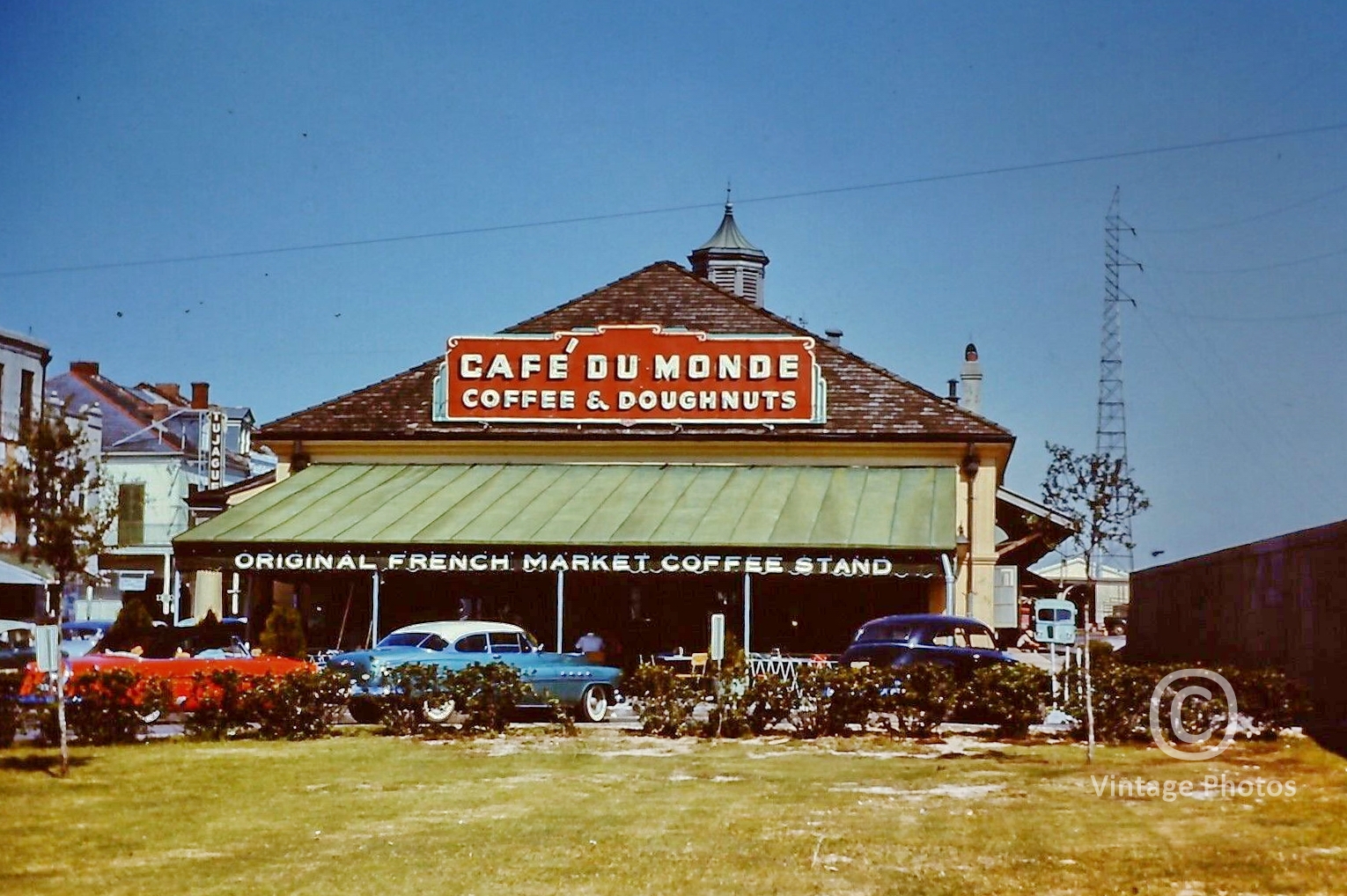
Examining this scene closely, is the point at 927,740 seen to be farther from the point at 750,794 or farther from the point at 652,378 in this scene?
the point at 652,378

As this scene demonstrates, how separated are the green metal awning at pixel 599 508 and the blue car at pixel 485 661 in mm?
6508

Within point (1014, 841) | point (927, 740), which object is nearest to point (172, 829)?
point (1014, 841)

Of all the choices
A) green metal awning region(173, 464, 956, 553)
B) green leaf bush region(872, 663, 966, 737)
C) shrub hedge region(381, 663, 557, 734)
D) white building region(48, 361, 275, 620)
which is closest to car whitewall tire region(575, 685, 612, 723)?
shrub hedge region(381, 663, 557, 734)

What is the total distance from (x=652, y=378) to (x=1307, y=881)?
26613 mm

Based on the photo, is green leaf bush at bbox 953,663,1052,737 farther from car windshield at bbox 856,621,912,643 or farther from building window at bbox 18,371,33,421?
building window at bbox 18,371,33,421

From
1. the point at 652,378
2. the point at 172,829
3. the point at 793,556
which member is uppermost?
the point at 652,378

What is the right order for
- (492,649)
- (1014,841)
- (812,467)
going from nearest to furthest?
1. (1014,841)
2. (492,649)
3. (812,467)

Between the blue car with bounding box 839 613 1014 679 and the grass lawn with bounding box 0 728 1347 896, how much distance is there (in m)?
5.01

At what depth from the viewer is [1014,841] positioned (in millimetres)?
13273

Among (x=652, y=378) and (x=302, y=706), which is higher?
(x=652, y=378)

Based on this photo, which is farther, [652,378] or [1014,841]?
[652,378]

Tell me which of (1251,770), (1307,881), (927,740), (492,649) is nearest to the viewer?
(1307,881)

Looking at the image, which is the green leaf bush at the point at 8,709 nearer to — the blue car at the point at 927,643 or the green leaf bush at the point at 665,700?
the green leaf bush at the point at 665,700

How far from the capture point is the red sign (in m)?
36.8
